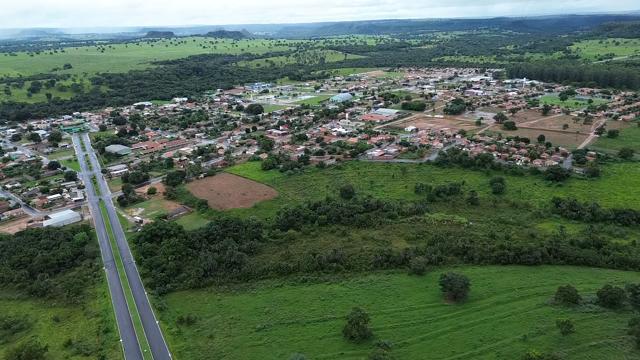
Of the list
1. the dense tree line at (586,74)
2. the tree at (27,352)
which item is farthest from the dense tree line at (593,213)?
the dense tree line at (586,74)

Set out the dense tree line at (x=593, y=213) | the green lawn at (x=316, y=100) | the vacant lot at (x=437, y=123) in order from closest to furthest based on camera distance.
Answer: the dense tree line at (x=593, y=213), the vacant lot at (x=437, y=123), the green lawn at (x=316, y=100)

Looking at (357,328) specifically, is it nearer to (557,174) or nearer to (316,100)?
(557,174)

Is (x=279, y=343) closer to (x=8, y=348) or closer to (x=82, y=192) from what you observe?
(x=8, y=348)

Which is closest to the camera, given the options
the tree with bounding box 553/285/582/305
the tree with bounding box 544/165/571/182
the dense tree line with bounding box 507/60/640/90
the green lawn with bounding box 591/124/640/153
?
the tree with bounding box 553/285/582/305

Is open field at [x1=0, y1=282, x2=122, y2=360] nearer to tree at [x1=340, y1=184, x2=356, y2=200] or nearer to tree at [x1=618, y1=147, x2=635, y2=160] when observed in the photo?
tree at [x1=340, y1=184, x2=356, y2=200]

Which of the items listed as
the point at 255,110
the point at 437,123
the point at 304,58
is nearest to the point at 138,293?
the point at 437,123

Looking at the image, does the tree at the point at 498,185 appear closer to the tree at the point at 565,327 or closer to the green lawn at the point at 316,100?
the tree at the point at 565,327

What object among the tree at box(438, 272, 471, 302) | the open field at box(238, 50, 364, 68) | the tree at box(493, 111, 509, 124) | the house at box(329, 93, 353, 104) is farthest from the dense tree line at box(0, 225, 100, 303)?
the open field at box(238, 50, 364, 68)
